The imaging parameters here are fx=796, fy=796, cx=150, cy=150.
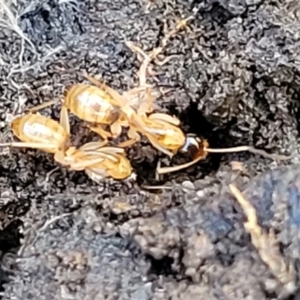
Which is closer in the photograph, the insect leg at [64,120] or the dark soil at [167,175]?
the dark soil at [167,175]

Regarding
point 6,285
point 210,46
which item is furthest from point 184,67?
point 6,285

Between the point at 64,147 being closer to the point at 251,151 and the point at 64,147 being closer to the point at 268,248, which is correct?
the point at 251,151

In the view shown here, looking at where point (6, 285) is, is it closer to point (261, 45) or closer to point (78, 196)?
point (78, 196)

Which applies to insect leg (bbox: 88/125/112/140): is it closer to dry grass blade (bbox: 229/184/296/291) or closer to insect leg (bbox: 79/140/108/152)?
insect leg (bbox: 79/140/108/152)

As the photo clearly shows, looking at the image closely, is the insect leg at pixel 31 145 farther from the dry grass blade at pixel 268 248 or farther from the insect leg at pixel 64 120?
the dry grass blade at pixel 268 248

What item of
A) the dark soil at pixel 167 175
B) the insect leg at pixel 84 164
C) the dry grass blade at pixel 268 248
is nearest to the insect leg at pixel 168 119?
the dark soil at pixel 167 175

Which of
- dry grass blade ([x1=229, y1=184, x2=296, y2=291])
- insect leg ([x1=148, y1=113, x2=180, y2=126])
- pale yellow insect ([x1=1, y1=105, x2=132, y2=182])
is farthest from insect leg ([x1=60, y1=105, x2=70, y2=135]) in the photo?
dry grass blade ([x1=229, y1=184, x2=296, y2=291])

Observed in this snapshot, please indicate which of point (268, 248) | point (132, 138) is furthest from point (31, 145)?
point (268, 248)
